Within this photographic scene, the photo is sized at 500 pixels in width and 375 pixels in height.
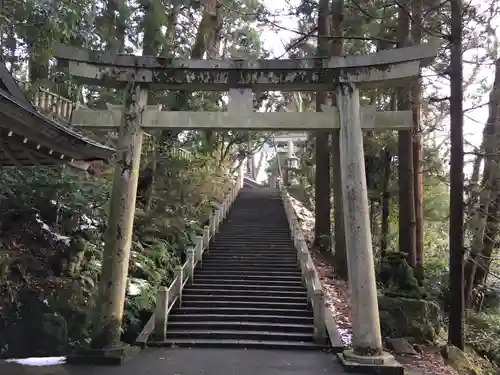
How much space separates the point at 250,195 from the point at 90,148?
20387mm

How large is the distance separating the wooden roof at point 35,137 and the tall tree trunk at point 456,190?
20.9 feet

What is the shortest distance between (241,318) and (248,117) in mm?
4442

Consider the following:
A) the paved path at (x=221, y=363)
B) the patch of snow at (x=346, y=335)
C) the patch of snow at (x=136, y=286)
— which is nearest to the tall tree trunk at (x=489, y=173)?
the patch of snow at (x=346, y=335)

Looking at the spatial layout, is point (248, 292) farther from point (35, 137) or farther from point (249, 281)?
point (35, 137)

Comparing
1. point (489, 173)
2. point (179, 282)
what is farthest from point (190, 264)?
point (489, 173)

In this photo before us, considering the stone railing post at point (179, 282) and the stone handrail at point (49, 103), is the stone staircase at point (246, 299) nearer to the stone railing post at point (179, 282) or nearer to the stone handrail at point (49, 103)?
the stone railing post at point (179, 282)

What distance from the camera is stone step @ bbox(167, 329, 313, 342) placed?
9.07 m

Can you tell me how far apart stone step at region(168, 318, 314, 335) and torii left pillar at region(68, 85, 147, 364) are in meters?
1.77

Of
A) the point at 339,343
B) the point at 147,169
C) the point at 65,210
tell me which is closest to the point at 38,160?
the point at 65,210

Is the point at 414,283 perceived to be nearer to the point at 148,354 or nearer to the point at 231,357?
the point at 231,357

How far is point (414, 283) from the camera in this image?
1080 centimetres

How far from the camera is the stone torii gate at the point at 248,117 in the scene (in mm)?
7340

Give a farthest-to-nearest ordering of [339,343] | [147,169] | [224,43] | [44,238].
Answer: [224,43] < [147,169] < [44,238] < [339,343]

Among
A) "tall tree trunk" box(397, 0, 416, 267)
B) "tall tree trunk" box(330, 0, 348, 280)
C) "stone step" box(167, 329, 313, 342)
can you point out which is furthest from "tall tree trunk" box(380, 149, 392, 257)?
"stone step" box(167, 329, 313, 342)
